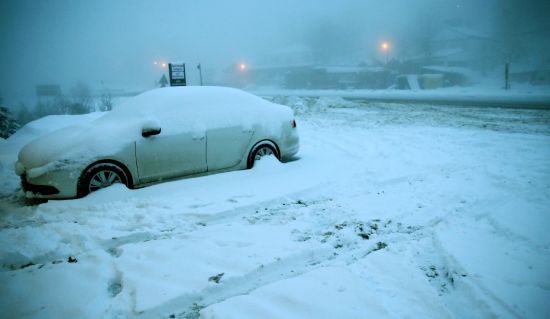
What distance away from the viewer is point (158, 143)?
208 inches

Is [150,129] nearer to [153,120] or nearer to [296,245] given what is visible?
[153,120]

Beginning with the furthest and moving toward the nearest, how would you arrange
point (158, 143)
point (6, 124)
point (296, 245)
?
1. point (6, 124)
2. point (158, 143)
3. point (296, 245)

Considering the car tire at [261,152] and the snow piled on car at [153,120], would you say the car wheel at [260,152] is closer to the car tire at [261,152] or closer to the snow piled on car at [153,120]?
the car tire at [261,152]

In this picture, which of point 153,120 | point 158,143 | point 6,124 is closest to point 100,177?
point 158,143

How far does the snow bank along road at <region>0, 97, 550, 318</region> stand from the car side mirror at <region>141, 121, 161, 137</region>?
0.88 meters

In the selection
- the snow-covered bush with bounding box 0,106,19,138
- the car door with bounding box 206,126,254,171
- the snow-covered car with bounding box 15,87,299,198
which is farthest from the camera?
the snow-covered bush with bounding box 0,106,19,138

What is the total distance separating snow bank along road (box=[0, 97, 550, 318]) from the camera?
108 inches

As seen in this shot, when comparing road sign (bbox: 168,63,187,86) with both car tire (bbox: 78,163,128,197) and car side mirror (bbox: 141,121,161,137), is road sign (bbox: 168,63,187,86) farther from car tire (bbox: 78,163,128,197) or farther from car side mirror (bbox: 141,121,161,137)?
car tire (bbox: 78,163,128,197)

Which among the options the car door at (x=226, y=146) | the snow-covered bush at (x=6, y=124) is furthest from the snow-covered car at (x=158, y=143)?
the snow-covered bush at (x=6, y=124)

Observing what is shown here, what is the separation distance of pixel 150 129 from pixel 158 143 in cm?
26

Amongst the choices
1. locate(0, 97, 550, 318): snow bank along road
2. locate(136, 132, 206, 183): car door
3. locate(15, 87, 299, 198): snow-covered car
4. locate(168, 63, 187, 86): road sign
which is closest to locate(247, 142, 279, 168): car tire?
locate(15, 87, 299, 198): snow-covered car

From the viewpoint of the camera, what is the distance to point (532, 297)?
2762mm

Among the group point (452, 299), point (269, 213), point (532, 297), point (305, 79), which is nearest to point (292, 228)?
point (269, 213)

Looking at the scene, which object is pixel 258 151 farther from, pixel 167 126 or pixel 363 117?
pixel 363 117
